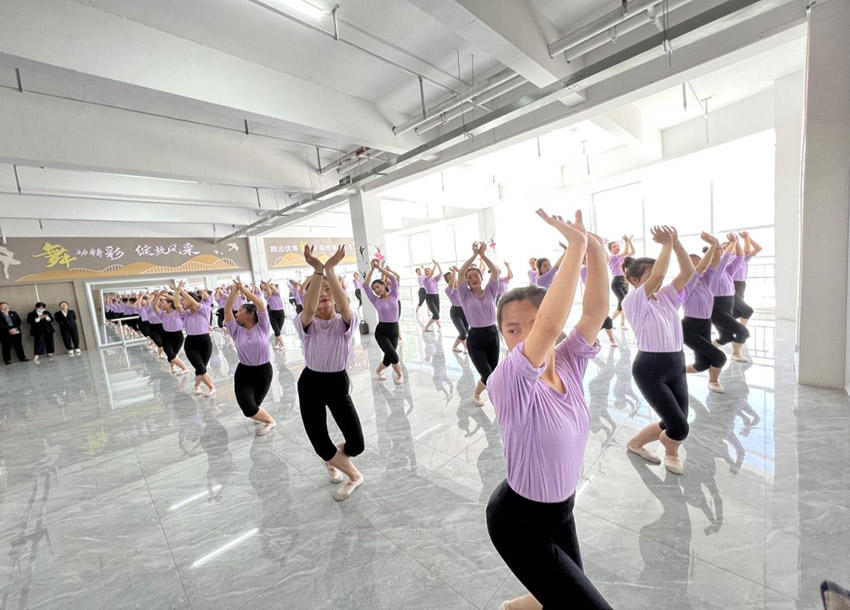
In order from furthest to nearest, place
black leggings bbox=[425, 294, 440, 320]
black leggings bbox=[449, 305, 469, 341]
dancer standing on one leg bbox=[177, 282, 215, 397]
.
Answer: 1. black leggings bbox=[425, 294, 440, 320]
2. black leggings bbox=[449, 305, 469, 341]
3. dancer standing on one leg bbox=[177, 282, 215, 397]

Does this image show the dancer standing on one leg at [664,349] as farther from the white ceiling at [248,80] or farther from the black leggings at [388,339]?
the black leggings at [388,339]

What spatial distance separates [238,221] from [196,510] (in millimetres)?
12906

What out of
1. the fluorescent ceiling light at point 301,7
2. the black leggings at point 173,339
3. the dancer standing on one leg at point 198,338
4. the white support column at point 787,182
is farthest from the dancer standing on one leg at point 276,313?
the white support column at point 787,182

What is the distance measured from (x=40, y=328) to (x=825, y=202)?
60.6 feet

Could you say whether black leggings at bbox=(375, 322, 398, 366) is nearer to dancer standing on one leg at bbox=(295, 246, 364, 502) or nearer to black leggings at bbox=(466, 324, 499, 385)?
black leggings at bbox=(466, 324, 499, 385)

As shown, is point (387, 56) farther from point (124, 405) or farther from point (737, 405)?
point (124, 405)

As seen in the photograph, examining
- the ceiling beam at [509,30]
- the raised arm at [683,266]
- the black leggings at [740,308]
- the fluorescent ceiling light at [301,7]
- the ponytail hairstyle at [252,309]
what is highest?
the fluorescent ceiling light at [301,7]

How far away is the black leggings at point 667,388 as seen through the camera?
250 centimetres

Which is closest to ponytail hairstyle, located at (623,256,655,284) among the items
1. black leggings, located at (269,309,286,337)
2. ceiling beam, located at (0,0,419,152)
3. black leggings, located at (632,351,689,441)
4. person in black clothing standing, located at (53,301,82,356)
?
black leggings, located at (632,351,689,441)

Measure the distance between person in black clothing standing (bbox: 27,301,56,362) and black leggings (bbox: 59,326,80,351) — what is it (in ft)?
0.91

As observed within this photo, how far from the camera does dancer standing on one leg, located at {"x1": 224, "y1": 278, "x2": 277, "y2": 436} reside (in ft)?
12.4

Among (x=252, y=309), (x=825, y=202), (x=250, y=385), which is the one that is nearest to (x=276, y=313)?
(x=250, y=385)

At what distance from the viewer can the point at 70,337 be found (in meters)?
12.7

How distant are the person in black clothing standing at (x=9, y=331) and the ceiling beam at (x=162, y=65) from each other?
12146 mm
